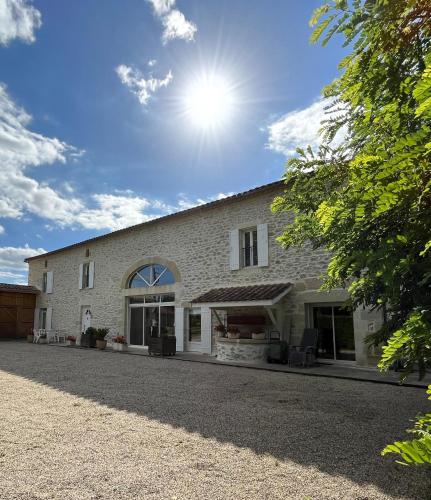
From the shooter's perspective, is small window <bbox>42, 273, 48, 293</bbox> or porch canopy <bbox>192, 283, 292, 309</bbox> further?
small window <bbox>42, 273, 48, 293</bbox>

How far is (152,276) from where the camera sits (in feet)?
47.6

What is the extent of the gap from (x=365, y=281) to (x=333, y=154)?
61.7 inches

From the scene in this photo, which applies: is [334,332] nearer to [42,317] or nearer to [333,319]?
[333,319]

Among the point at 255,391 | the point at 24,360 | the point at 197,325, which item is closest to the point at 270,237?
the point at 197,325

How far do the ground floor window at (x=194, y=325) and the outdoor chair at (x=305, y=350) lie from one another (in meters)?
4.07

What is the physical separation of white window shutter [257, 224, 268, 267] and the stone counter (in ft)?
7.77

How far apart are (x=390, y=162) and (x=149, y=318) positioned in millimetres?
14047

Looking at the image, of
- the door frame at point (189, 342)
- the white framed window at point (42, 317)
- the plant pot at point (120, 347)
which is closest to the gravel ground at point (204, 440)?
the door frame at point (189, 342)

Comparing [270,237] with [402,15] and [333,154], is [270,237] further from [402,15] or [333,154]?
[402,15]

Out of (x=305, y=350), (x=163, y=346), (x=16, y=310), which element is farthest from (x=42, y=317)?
(x=305, y=350)

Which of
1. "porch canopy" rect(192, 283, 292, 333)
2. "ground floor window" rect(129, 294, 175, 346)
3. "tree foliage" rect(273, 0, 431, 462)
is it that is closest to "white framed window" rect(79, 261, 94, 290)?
"ground floor window" rect(129, 294, 175, 346)

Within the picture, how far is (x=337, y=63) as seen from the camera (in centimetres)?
234

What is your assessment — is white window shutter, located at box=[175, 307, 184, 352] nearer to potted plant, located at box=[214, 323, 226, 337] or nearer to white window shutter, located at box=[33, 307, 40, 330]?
potted plant, located at box=[214, 323, 226, 337]

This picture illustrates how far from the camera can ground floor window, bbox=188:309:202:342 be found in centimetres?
1249
